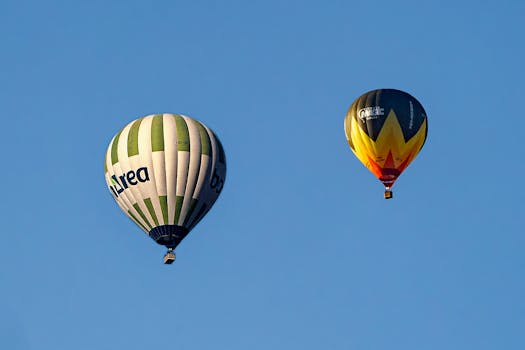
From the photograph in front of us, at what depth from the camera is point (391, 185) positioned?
196 ft

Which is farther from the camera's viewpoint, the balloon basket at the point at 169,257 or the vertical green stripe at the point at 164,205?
the balloon basket at the point at 169,257

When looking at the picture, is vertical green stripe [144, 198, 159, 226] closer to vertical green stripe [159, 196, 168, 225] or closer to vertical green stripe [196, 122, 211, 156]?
vertical green stripe [159, 196, 168, 225]

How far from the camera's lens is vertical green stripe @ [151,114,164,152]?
182ft

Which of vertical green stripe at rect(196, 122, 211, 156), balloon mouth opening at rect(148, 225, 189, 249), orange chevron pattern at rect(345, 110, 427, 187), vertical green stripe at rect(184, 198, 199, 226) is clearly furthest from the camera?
orange chevron pattern at rect(345, 110, 427, 187)

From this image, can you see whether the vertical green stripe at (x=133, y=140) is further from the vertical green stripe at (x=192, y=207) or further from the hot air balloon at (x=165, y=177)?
the vertical green stripe at (x=192, y=207)

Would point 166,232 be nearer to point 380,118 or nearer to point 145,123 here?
point 145,123

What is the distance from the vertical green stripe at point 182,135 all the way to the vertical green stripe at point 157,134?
602mm

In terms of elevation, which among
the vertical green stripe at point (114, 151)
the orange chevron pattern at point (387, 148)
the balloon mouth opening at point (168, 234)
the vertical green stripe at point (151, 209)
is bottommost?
the balloon mouth opening at point (168, 234)

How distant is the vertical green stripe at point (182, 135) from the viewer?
5578 cm

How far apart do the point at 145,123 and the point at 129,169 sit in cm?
211

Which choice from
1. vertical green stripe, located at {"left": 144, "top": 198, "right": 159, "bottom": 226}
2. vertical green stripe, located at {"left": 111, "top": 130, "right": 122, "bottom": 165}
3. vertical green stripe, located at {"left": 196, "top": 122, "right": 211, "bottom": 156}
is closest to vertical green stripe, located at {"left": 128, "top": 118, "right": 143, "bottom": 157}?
vertical green stripe, located at {"left": 111, "top": 130, "right": 122, "bottom": 165}

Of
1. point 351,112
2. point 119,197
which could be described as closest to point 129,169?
point 119,197

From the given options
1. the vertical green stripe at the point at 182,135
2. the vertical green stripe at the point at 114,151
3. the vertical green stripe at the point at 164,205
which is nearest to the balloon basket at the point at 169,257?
the vertical green stripe at the point at 164,205

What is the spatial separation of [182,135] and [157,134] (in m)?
0.93
